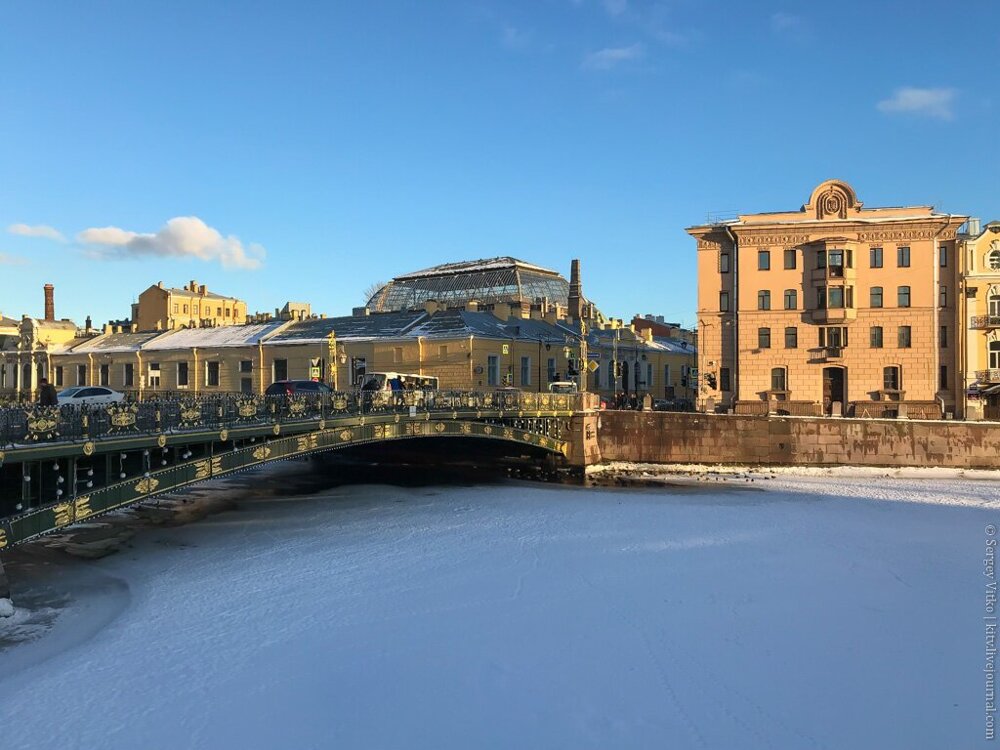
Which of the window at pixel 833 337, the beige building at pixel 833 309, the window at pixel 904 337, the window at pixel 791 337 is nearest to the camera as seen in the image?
the beige building at pixel 833 309

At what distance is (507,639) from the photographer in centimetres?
1443

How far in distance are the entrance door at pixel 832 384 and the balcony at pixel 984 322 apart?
7.44m

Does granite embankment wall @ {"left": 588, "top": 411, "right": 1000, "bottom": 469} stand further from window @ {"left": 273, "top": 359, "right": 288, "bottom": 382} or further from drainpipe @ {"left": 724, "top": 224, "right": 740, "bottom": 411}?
window @ {"left": 273, "top": 359, "right": 288, "bottom": 382}

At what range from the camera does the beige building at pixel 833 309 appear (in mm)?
43969

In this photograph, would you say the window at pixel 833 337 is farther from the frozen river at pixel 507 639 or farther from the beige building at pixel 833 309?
the frozen river at pixel 507 639

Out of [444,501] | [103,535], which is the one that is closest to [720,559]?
[444,501]

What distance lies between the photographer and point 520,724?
1115 cm

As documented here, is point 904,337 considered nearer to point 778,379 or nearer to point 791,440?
point 778,379

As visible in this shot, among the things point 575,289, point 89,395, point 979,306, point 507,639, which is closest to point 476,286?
point 575,289

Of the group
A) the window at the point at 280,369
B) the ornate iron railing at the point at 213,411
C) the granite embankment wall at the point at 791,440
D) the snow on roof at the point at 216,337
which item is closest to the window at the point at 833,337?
the granite embankment wall at the point at 791,440

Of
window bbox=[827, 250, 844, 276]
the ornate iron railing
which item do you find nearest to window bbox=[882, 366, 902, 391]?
window bbox=[827, 250, 844, 276]

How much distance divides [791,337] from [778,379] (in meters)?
2.67

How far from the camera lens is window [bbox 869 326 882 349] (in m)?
44.9

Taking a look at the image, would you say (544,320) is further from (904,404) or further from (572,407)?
(904,404)
